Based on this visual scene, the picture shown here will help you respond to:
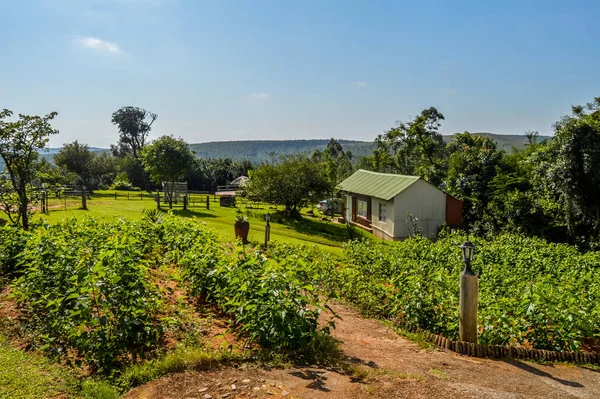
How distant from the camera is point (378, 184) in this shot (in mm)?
28547

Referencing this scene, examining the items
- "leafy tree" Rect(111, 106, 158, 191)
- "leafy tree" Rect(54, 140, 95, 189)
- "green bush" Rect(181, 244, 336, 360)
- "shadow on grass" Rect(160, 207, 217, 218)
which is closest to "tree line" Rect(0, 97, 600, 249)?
"shadow on grass" Rect(160, 207, 217, 218)

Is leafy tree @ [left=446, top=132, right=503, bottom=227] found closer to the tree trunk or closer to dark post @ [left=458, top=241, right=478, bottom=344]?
→ dark post @ [left=458, top=241, right=478, bottom=344]

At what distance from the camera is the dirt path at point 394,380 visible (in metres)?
4.30

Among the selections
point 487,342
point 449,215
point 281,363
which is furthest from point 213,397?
point 449,215

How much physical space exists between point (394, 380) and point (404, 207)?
21223 mm

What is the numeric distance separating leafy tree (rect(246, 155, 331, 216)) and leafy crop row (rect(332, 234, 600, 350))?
52.7 ft

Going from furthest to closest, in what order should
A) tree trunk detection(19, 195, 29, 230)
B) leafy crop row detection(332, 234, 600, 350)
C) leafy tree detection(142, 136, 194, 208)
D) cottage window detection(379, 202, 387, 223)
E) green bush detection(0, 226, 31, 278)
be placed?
leafy tree detection(142, 136, 194, 208) → cottage window detection(379, 202, 387, 223) → tree trunk detection(19, 195, 29, 230) → green bush detection(0, 226, 31, 278) → leafy crop row detection(332, 234, 600, 350)

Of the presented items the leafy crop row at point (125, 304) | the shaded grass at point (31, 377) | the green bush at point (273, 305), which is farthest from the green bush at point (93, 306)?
the green bush at point (273, 305)

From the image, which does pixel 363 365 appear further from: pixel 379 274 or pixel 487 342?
pixel 379 274

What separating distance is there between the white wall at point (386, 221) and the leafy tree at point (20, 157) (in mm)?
17431

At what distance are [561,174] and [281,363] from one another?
1994cm

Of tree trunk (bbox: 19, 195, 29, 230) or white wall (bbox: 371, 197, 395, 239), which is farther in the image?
white wall (bbox: 371, 197, 395, 239)

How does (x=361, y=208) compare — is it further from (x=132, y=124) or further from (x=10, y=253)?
(x=132, y=124)

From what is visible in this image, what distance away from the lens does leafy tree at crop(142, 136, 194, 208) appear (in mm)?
30250
